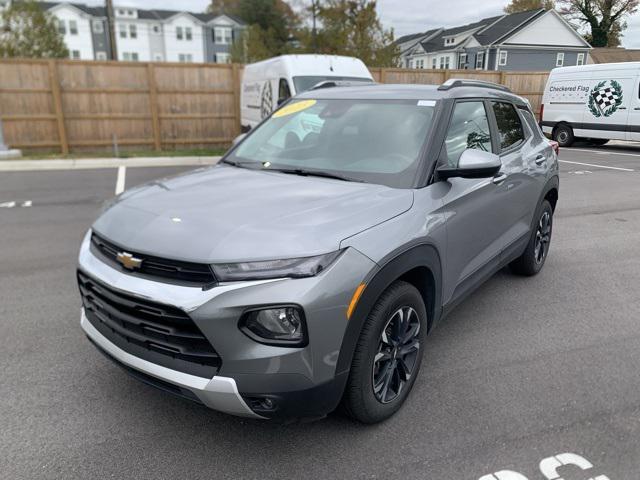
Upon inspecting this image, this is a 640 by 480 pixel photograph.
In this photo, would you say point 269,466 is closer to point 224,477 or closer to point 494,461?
point 224,477

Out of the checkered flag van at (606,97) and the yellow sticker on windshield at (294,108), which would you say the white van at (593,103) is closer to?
the checkered flag van at (606,97)

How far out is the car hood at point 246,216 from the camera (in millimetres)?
2236

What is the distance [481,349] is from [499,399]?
A: 65 centimetres

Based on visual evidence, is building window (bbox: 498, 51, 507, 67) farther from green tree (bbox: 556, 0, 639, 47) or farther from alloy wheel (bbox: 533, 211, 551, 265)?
alloy wheel (bbox: 533, 211, 551, 265)

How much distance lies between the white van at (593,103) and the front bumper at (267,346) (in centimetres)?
1619

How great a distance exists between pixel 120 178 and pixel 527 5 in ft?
211

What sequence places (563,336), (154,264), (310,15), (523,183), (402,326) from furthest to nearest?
(310,15) → (523,183) → (563,336) → (402,326) → (154,264)

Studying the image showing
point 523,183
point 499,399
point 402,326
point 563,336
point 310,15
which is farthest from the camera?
point 310,15

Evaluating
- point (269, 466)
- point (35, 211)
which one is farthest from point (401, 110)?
point (35, 211)

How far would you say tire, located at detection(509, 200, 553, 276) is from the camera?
485 cm

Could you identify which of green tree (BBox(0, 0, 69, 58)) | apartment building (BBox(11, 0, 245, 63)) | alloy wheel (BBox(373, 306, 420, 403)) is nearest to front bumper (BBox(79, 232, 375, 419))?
alloy wheel (BBox(373, 306, 420, 403))

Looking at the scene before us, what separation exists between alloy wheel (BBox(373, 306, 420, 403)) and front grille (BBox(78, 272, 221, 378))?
86cm

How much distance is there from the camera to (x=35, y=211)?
7941mm

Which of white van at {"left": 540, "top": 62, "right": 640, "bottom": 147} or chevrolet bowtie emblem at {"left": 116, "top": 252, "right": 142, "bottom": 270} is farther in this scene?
white van at {"left": 540, "top": 62, "right": 640, "bottom": 147}
